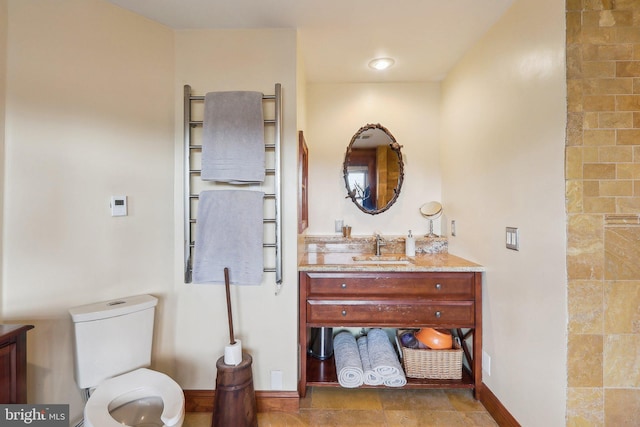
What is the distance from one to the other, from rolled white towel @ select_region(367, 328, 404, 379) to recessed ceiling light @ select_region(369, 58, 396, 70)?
2.07 m

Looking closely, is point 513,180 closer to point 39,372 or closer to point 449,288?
point 449,288

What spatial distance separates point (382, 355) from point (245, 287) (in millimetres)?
1043

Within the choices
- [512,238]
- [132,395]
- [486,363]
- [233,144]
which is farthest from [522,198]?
[132,395]

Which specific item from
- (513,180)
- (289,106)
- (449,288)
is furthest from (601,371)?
(289,106)

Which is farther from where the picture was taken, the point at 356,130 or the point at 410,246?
the point at 356,130

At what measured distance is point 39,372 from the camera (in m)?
1.36

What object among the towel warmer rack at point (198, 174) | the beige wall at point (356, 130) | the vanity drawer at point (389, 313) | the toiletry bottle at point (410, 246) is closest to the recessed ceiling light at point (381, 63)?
the beige wall at point (356, 130)

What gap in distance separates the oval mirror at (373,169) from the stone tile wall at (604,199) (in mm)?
1378

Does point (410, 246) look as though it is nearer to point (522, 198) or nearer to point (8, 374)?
point (522, 198)

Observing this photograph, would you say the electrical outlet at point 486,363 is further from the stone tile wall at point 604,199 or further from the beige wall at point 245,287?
the beige wall at point 245,287

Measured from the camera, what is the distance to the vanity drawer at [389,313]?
6.01ft

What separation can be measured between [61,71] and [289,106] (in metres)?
1.15

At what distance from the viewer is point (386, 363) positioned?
1.88 m

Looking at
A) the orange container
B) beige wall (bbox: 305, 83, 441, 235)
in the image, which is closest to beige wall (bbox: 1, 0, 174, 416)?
beige wall (bbox: 305, 83, 441, 235)
